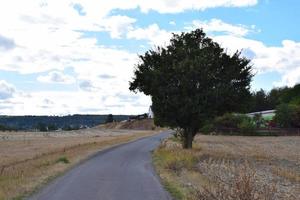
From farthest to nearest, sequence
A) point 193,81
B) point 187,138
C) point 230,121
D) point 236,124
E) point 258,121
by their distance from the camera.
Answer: point 258,121 < point 230,121 < point 236,124 < point 187,138 < point 193,81

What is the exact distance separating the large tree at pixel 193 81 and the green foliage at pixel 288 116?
73166 millimetres

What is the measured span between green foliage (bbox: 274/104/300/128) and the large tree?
73166 millimetres

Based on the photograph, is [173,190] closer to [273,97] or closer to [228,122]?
[228,122]

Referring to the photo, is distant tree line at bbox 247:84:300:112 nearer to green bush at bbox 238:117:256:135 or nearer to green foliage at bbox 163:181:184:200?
green bush at bbox 238:117:256:135

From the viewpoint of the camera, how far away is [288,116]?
115188mm

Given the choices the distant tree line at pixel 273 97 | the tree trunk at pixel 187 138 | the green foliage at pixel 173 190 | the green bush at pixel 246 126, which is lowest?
the green foliage at pixel 173 190

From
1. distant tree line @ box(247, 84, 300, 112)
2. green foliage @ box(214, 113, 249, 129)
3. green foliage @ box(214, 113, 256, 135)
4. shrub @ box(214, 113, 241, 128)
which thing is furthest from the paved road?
distant tree line @ box(247, 84, 300, 112)

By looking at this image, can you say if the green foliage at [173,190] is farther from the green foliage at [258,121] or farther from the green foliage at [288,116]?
the green foliage at [258,121]

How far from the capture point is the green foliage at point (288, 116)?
378 feet

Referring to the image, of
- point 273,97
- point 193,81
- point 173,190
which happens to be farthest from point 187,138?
point 273,97

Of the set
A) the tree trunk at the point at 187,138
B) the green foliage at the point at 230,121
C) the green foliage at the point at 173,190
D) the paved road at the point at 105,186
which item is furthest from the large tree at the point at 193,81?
the green foliage at the point at 230,121

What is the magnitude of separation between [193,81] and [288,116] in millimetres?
77888

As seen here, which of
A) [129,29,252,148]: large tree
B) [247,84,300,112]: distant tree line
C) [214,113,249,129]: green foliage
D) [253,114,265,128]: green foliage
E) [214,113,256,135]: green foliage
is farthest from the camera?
[247,84,300,112]: distant tree line

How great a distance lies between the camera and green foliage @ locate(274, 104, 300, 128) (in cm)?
11519
